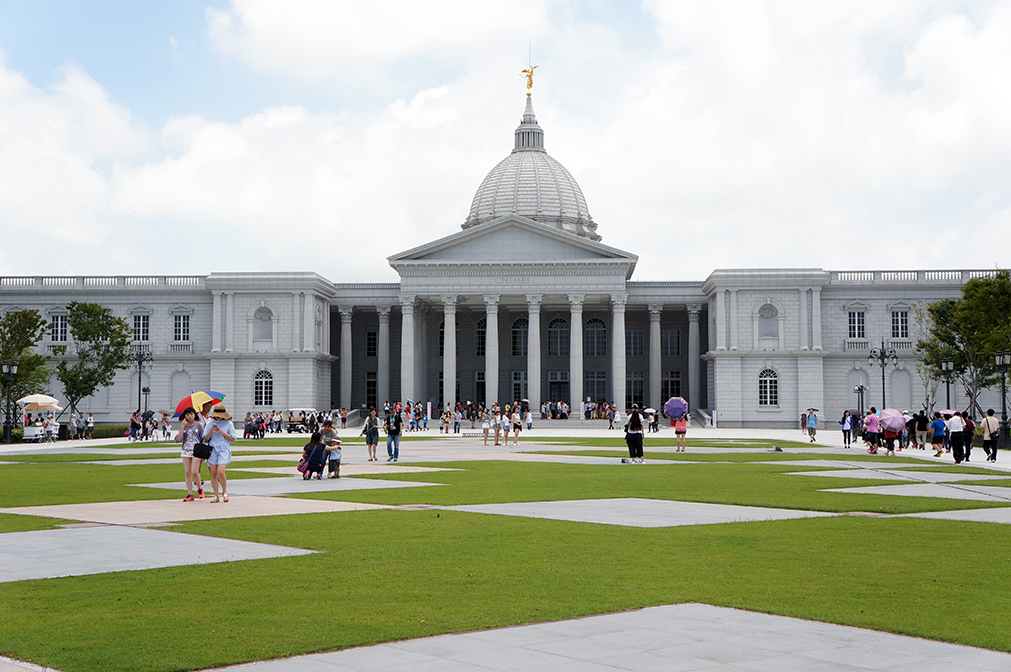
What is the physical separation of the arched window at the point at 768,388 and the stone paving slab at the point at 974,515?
60.8 metres


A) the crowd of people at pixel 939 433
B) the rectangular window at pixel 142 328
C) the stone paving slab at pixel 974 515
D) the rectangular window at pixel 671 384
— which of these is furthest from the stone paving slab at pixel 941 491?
the rectangular window at pixel 142 328

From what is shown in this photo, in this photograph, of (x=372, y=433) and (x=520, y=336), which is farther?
(x=520, y=336)

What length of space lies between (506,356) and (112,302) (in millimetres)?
30917

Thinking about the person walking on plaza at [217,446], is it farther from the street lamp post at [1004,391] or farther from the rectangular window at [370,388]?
the rectangular window at [370,388]

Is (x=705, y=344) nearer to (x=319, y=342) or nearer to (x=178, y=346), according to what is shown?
(x=319, y=342)

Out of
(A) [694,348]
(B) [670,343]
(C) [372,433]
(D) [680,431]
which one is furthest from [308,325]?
(C) [372,433]

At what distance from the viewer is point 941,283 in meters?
78.4

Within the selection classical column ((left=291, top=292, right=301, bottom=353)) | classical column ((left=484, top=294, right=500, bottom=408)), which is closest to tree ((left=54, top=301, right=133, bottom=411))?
classical column ((left=291, top=292, right=301, bottom=353))

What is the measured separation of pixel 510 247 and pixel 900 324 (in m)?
28.3

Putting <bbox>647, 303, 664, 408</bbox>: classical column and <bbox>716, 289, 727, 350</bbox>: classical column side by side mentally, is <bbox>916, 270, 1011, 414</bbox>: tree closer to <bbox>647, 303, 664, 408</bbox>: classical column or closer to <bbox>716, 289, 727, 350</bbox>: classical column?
<bbox>716, 289, 727, 350</bbox>: classical column

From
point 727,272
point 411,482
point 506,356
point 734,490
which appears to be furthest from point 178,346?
point 734,490

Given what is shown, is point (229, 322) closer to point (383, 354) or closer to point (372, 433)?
point (383, 354)

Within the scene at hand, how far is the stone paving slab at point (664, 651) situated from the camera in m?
7.70

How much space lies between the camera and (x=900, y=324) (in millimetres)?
79000
